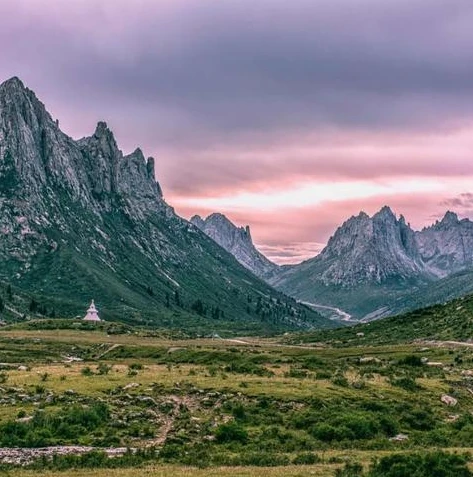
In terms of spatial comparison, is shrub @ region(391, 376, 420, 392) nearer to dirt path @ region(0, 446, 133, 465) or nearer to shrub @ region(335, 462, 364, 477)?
shrub @ region(335, 462, 364, 477)

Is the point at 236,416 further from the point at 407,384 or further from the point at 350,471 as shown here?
the point at 407,384

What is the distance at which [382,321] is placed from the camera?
194625mm

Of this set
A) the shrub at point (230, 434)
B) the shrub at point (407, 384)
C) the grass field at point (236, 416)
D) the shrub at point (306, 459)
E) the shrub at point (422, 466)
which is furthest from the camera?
the shrub at point (407, 384)

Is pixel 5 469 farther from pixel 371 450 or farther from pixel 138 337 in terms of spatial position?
pixel 138 337

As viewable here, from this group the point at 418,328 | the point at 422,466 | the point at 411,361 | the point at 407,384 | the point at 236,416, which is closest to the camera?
the point at 422,466

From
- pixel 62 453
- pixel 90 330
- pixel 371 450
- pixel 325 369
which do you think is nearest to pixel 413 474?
pixel 371 450

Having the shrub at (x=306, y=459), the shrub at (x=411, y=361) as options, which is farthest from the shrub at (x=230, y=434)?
the shrub at (x=411, y=361)

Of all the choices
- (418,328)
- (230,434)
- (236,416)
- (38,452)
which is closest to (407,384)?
(236,416)

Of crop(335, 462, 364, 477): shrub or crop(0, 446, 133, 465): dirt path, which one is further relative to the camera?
crop(0, 446, 133, 465): dirt path

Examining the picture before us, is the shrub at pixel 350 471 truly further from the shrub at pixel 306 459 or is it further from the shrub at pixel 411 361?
the shrub at pixel 411 361

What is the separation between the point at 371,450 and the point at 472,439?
27.1 ft

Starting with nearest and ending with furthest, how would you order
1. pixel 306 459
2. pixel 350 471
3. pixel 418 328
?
pixel 350 471, pixel 306 459, pixel 418 328

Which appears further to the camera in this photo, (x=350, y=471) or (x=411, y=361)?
(x=411, y=361)

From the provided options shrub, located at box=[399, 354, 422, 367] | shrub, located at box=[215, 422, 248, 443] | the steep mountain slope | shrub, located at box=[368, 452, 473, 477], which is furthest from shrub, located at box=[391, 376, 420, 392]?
the steep mountain slope
